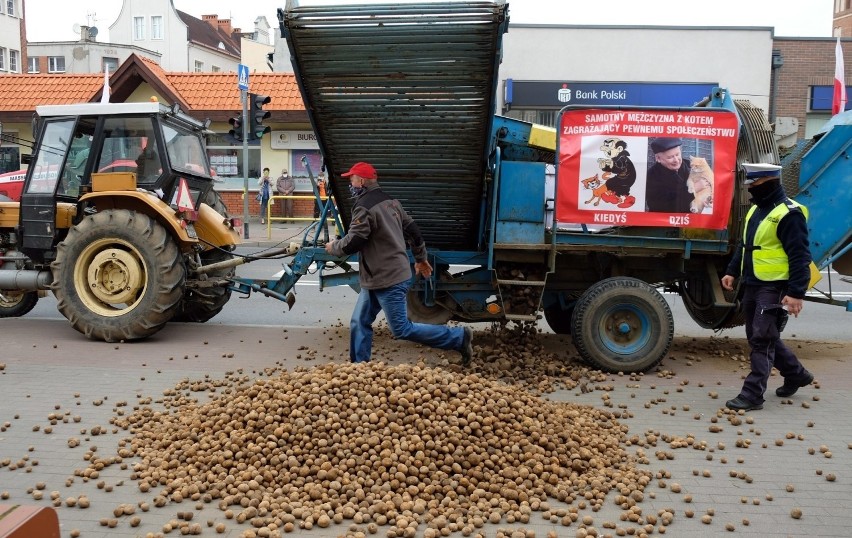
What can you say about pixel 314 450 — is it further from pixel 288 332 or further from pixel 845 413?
pixel 288 332

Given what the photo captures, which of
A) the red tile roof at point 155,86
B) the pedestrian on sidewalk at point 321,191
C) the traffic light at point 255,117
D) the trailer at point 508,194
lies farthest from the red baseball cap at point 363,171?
the red tile roof at point 155,86

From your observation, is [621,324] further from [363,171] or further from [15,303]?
[15,303]

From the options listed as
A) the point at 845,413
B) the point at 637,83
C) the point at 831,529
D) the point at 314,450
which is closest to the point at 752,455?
the point at 831,529

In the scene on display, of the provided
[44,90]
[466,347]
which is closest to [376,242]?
[466,347]

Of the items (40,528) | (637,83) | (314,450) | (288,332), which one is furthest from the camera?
(637,83)

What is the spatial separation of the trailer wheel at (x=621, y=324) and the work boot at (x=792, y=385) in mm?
1090

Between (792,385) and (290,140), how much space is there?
2191 centimetres

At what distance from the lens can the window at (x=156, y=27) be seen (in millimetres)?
57906

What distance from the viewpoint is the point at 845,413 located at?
6270mm

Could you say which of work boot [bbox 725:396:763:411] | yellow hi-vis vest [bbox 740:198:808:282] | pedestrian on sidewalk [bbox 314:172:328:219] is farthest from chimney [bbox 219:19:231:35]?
work boot [bbox 725:396:763:411]

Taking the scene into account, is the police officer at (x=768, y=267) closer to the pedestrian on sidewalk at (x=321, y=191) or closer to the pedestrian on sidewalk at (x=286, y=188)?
the pedestrian on sidewalk at (x=321, y=191)

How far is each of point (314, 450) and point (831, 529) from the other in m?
2.84

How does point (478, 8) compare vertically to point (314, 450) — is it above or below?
above

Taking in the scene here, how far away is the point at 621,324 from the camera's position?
7.42 metres
